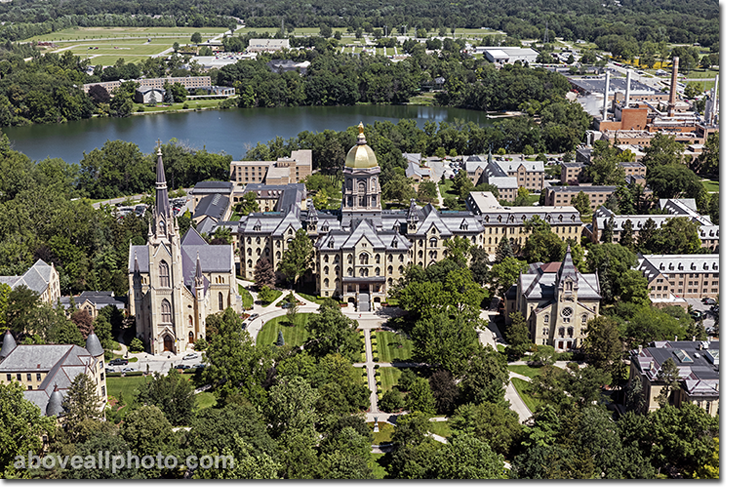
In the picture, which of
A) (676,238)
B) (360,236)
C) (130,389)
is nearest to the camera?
(130,389)

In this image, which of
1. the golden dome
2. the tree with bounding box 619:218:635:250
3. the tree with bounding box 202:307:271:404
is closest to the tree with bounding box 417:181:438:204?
the golden dome

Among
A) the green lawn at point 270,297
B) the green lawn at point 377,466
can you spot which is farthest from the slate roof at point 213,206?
the green lawn at point 377,466

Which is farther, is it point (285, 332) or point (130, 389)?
point (285, 332)

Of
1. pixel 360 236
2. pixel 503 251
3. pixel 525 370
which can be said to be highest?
pixel 360 236

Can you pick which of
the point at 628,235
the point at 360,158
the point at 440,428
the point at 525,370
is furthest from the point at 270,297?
the point at 628,235

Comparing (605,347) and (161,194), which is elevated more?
(161,194)

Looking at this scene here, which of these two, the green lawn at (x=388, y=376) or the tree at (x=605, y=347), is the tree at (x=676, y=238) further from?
the green lawn at (x=388, y=376)

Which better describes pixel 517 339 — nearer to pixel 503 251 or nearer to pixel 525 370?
pixel 525 370

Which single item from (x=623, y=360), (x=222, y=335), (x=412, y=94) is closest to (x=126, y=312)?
(x=222, y=335)
